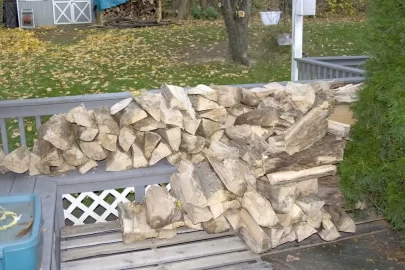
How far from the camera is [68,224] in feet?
13.4

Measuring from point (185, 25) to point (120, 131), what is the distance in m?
13.5

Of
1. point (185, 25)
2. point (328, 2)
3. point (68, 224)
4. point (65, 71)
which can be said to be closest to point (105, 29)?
point (185, 25)

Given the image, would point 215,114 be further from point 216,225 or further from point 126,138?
point 216,225

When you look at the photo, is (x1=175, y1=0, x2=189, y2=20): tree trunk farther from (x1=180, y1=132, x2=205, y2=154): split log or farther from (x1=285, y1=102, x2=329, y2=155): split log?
(x1=285, y1=102, x2=329, y2=155): split log

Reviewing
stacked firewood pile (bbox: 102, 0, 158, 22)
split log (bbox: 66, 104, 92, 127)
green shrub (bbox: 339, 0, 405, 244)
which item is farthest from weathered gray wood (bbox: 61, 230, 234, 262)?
stacked firewood pile (bbox: 102, 0, 158, 22)

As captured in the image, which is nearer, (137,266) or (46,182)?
(137,266)

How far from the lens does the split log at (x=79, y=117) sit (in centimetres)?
361

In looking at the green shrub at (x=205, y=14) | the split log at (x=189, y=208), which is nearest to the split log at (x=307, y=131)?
the split log at (x=189, y=208)

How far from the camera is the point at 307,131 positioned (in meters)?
3.55

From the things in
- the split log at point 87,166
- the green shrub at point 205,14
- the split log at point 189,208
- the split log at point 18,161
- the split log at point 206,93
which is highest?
the green shrub at point 205,14

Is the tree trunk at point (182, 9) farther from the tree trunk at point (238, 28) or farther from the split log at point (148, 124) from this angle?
the split log at point (148, 124)

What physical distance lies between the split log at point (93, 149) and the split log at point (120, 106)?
10.4 inches

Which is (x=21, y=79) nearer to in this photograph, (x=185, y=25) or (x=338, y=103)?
(x=338, y=103)

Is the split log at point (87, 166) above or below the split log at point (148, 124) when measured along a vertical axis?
below
